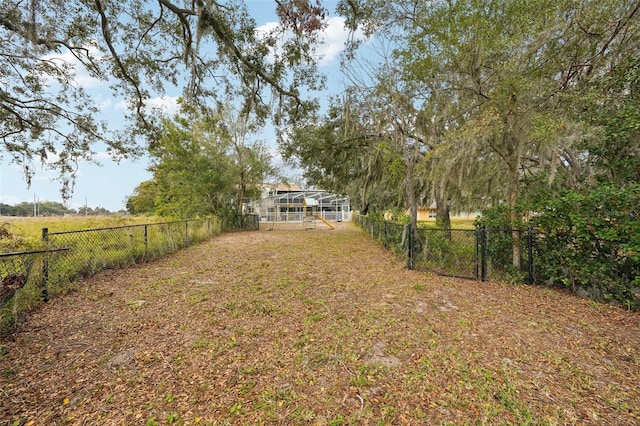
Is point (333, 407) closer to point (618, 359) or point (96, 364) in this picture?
point (96, 364)

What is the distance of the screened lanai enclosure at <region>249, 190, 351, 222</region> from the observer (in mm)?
23359

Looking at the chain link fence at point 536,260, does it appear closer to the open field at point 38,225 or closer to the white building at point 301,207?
the open field at point 38,225

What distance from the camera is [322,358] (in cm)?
239

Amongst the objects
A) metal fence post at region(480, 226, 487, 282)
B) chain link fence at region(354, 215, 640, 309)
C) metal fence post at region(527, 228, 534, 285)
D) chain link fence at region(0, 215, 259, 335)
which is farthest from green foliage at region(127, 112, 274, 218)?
metal fence post at region(527, 228, 534, 285)

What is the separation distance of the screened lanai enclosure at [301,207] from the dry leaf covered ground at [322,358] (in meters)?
18.6

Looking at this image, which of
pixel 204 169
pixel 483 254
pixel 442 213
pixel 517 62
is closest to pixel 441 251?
pixel 483 254

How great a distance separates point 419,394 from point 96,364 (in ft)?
8.97

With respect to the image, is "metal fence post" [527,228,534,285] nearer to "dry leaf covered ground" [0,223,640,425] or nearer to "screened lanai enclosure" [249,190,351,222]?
"dry leaf covered ground" [0,223,640,425]

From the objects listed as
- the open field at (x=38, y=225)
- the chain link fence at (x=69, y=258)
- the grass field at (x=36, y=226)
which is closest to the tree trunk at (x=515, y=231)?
the chain link fence at (x=69, y=258)

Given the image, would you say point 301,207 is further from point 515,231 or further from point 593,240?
point 593,240

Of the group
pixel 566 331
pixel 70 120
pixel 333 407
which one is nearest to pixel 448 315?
pixel 566 331

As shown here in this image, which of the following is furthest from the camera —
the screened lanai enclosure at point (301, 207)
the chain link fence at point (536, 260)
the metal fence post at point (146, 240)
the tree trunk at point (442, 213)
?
the screened lanai enclosure at point (301, 207)

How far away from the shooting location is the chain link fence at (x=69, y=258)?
2996 mm

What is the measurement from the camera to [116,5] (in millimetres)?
4738
